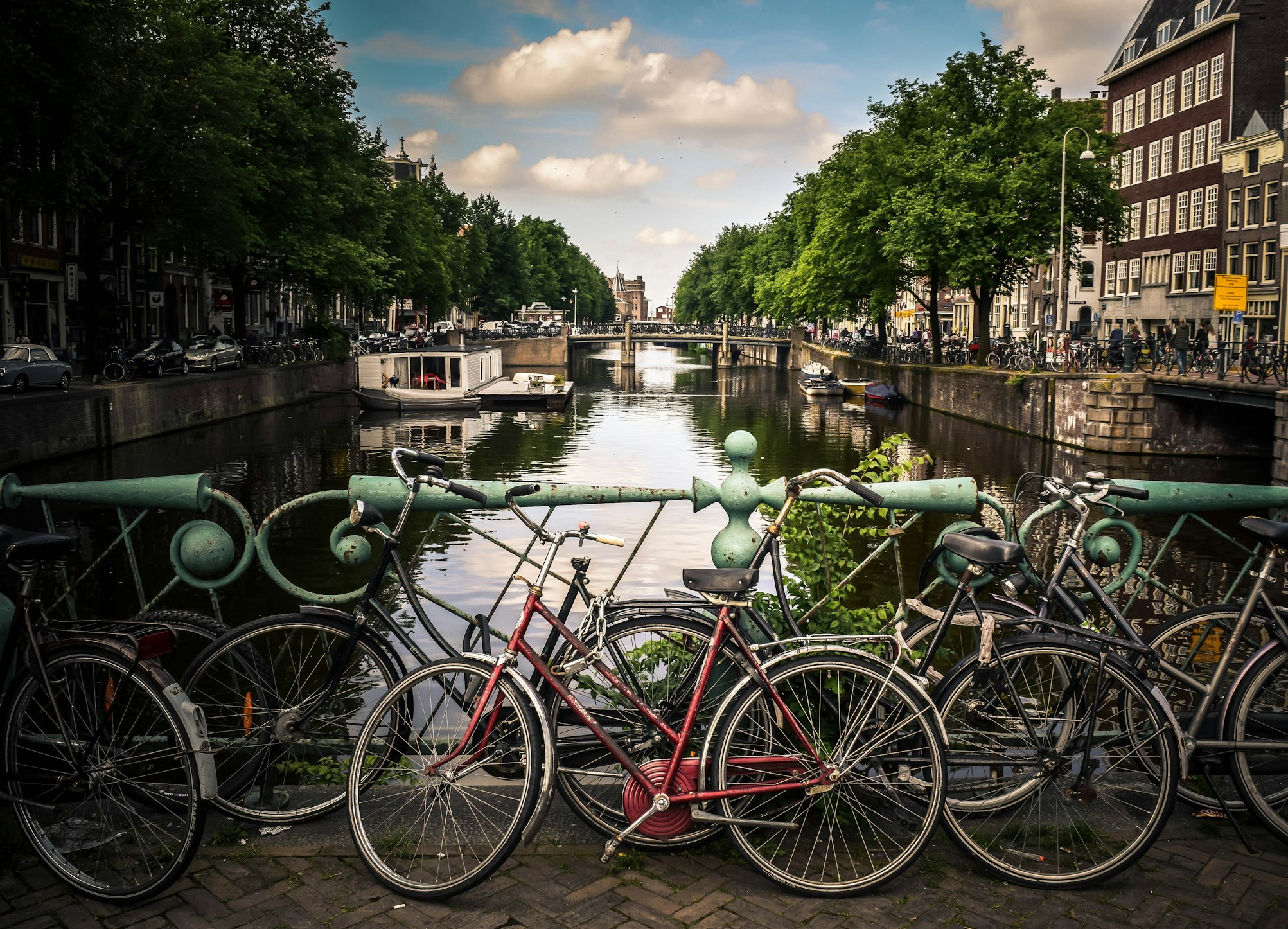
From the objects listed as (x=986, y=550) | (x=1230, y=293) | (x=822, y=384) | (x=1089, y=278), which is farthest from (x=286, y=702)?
(x=1089, y=278)

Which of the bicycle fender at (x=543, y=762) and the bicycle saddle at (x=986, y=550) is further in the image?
the bicycle saddle at (x=986, y=550)

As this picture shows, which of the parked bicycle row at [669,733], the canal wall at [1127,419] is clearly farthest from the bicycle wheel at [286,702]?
the canal wall at [1127,419]

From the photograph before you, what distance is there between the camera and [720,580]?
13.1 feet

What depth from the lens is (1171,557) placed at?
19.1 m

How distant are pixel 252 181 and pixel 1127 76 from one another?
155 feet

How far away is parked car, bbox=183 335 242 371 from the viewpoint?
43.1m

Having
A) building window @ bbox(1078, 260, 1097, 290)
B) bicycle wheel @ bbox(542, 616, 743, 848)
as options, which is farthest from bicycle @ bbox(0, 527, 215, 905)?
building window @ bbox(1078, 260, 1097, 290)

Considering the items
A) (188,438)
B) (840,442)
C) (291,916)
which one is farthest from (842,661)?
(840,442)

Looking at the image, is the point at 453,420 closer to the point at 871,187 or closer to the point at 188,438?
the point at 188,438

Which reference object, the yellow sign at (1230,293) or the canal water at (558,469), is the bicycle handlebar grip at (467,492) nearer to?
the canal water at (558,469)

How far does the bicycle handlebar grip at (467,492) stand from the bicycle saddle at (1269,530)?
2686mm

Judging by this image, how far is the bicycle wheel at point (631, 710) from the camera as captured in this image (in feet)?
13.6

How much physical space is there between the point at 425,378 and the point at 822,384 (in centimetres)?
1963

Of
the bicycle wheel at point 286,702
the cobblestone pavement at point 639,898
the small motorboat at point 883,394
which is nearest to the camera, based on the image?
the cobblestone pavement at point 639,898
